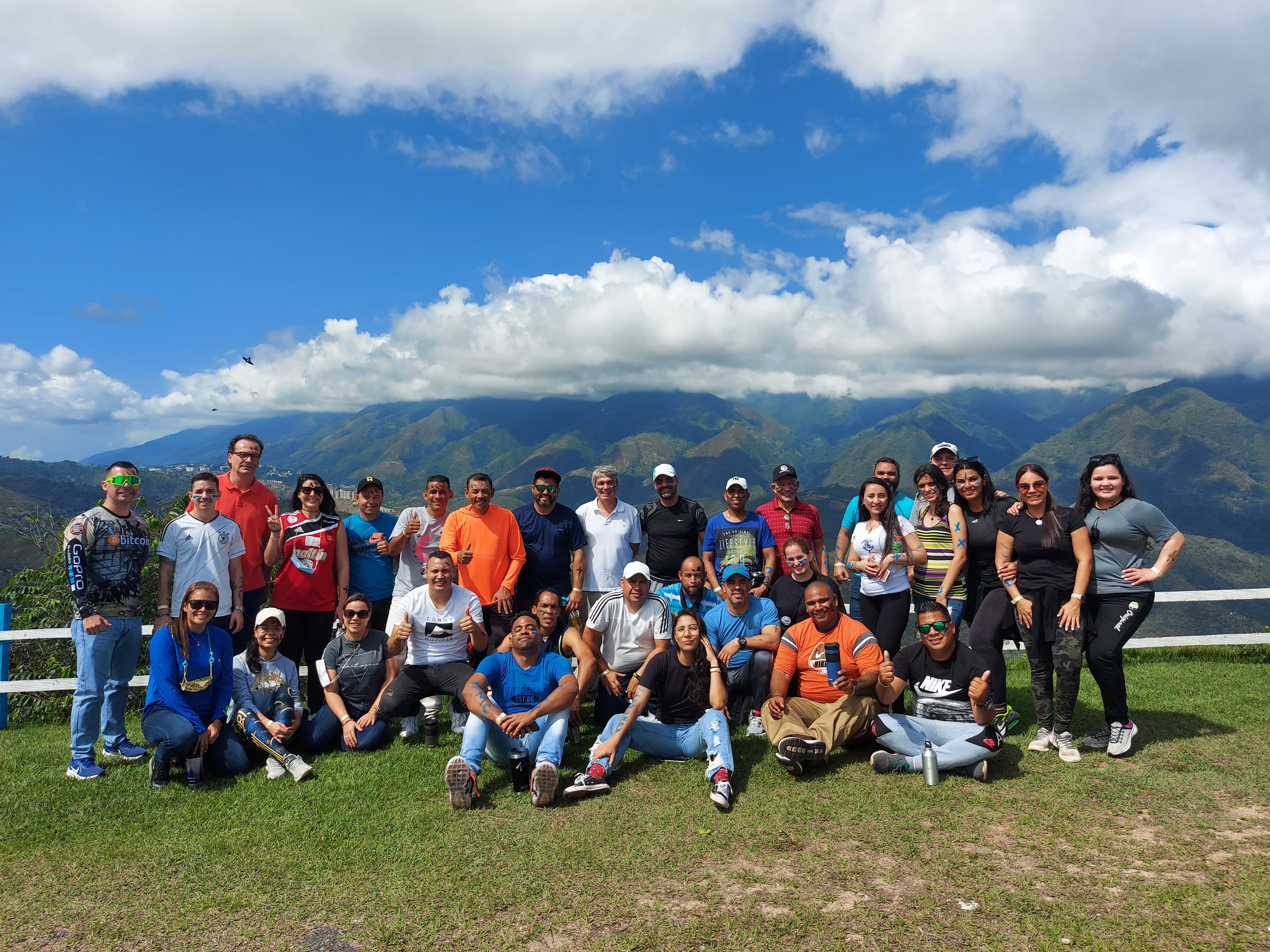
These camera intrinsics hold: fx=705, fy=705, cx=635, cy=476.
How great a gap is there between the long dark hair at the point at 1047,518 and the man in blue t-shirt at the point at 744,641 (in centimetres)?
252

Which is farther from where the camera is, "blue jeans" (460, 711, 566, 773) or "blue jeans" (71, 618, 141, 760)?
"blue jeans" (71, 618, 141, 760)

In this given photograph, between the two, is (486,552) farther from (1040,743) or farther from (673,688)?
(1040,743)

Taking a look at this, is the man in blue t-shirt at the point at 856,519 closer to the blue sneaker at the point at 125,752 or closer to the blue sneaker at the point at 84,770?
the blue sneaker at the point at 125,752

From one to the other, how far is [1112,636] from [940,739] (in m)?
1.72

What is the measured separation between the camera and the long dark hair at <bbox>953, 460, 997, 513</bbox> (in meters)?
6.84

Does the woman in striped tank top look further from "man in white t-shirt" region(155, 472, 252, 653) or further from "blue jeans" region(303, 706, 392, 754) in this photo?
"man in white t-shirt" region(155, 472, 252, 653)

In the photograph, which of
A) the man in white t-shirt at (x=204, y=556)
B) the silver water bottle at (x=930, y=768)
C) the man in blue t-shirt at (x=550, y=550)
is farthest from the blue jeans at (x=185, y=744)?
the silver water bottle at (x=930, y=768)

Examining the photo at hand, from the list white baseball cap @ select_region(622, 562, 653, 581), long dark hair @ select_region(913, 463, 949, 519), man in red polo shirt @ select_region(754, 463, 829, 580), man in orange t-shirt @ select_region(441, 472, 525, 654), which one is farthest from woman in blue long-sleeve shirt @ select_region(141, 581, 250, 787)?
long dark hair @ select_region(913, 463, 949, 519)

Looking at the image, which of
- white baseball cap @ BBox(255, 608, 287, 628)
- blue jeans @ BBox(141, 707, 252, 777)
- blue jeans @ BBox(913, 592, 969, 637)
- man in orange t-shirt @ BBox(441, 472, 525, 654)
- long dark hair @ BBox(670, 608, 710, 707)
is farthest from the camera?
man in orange t-shirt @ BBox(441, 472, 525, 654)

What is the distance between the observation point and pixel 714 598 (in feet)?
24.2

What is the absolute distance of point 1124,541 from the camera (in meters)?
6.11

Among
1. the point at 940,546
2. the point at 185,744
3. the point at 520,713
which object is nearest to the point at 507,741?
the point at 520,713

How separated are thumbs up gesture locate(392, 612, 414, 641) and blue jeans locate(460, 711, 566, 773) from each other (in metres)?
1.14

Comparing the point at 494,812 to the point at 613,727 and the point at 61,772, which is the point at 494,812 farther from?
the point at 61,772
